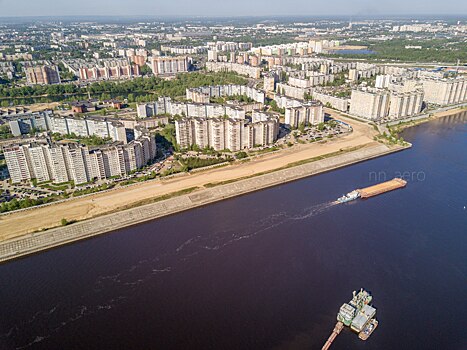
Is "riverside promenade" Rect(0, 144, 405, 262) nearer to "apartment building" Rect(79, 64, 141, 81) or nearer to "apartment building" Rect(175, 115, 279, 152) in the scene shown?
"apartment building" Rect(175, 115, 279, 152)

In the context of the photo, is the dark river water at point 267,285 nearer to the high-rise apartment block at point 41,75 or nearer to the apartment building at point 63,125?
the apartment building at point 63,125

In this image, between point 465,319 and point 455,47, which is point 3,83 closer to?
point 465,319

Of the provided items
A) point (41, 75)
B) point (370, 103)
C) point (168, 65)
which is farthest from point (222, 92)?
point (41, 75)

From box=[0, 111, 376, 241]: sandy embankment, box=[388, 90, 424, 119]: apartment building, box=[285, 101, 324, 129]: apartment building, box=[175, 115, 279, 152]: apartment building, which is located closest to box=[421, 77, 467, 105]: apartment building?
box=[388, 90, 424, 119]: apartment building

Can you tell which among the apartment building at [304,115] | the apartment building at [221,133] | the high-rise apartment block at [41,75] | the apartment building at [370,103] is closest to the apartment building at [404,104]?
the apartment building at [370,103]

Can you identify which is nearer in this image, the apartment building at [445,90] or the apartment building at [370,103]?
the apartment building at [370,103]

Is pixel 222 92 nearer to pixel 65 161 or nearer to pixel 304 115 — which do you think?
pixel 304 115

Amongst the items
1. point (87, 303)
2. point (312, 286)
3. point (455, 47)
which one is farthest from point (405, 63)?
point (87, 303)
